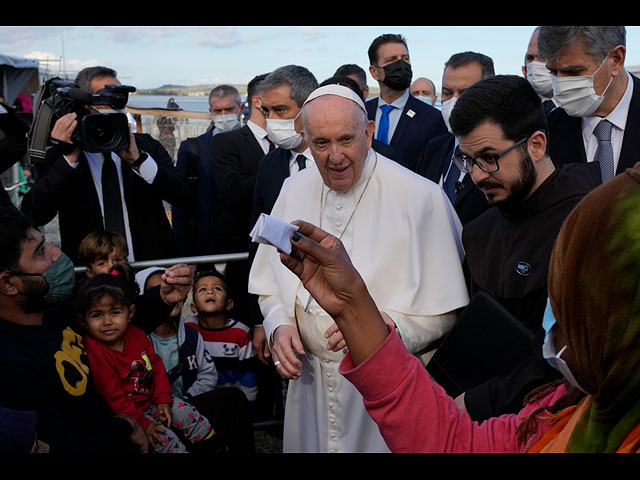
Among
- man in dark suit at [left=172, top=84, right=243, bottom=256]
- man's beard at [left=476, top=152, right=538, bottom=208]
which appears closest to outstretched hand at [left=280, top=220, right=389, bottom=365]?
man's beard at [left=476, top=152, right=538, bottom=208]

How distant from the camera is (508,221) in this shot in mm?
2586

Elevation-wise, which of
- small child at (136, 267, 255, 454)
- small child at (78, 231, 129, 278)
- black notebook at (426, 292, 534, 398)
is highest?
small child at (78, 231, 129, 278)

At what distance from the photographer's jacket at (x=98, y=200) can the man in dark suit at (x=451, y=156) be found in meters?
1.78

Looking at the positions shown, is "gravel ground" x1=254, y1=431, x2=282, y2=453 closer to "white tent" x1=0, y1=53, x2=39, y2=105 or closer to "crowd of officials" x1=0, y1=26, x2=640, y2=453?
"crowd of officials" x1=0, y1=26, x2=640, y2=453

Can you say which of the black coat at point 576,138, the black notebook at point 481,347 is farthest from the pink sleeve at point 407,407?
the black coat at point 576,138

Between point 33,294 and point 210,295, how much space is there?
1453 mm

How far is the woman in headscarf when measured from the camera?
3.34ft

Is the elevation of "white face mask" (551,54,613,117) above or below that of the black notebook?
above

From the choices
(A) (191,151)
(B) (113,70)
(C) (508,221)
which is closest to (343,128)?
(C) (508,221)

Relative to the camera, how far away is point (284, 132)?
157 inches

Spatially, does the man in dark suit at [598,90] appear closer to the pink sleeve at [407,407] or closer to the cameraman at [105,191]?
the pink sleeve at [407,407]

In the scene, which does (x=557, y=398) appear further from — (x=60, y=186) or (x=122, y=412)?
(x=60, y=186)

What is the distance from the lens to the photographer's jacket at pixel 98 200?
387 cm

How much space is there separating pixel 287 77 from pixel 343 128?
50.8 inches
